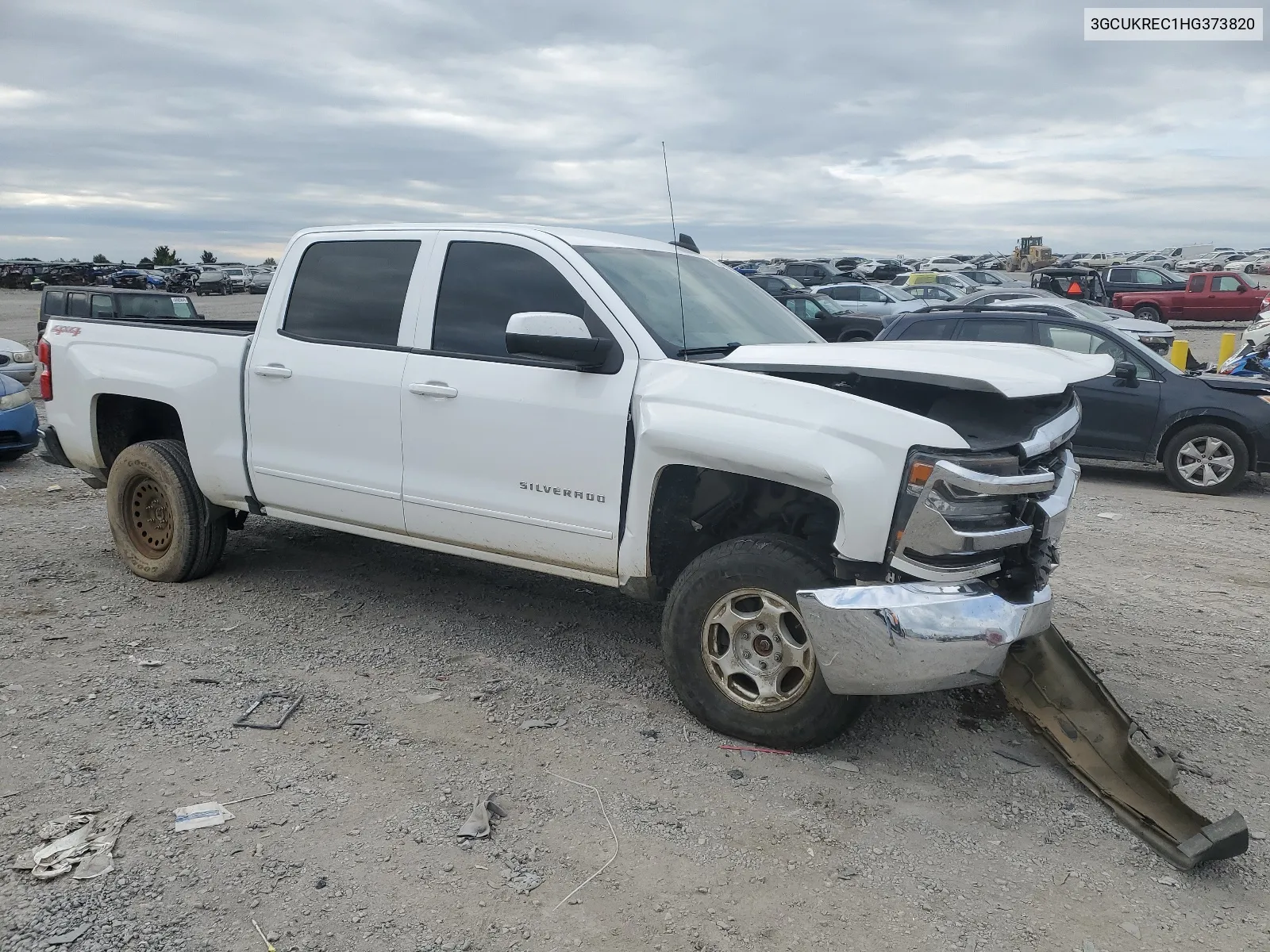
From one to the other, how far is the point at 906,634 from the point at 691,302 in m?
1.94

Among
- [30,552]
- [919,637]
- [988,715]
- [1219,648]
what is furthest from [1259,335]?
[30,552]

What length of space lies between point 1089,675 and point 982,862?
1.12m

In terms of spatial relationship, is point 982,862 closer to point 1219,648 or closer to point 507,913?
point 507,913

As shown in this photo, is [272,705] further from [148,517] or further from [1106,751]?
[1106,751]

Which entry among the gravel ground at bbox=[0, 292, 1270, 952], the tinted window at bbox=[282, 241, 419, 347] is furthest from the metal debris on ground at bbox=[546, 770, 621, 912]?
the tinted window at bbox=[282, 241, 419, 347]

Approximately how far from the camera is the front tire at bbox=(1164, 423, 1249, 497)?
376 inches

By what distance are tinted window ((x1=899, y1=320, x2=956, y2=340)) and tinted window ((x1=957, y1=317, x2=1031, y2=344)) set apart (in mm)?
126

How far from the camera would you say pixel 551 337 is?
404cm

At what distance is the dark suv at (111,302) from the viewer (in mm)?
16031

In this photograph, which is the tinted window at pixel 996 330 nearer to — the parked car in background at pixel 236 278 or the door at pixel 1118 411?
the door at pixel 1118 411

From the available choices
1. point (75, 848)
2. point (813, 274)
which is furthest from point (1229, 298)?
point (75, 848)

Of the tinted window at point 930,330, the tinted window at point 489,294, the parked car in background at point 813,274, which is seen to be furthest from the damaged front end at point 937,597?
the parked car in background at point 813,274

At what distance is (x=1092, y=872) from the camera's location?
3234 mm

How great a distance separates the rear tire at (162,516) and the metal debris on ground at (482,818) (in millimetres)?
2999
